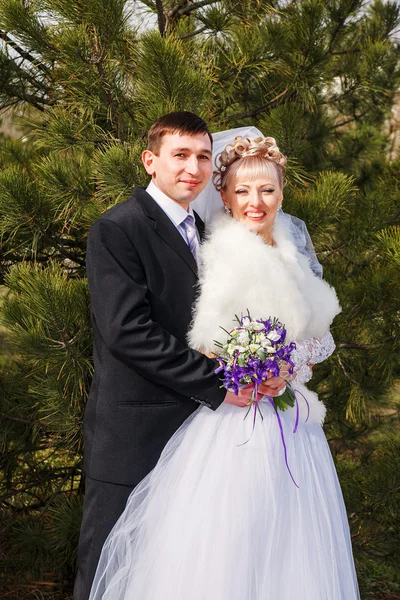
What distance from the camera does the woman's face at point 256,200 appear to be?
2.28 m

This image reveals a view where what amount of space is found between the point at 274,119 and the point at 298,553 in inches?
75.6

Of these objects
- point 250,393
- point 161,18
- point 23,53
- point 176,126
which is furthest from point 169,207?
point 23,53

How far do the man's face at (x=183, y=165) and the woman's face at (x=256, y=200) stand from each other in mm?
167

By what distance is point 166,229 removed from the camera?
215 centimetres

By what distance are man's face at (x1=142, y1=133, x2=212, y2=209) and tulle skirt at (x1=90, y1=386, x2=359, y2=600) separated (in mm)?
701

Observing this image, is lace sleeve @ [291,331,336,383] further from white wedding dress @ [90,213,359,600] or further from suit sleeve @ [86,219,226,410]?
suit sleeve @ [86,219,226,410]

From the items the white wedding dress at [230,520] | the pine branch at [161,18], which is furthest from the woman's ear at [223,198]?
the pine branch at [161,18]

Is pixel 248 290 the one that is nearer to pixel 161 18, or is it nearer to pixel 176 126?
pixel 176 126

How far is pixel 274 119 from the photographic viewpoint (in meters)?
3.10

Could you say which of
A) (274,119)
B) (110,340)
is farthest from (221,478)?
(274,119)

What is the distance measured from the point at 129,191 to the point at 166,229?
1.67 feet

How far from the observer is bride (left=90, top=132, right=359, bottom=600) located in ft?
6.40

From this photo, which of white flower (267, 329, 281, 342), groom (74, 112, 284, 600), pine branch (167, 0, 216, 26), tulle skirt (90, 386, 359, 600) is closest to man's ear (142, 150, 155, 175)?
groom (74, 112, 284, 600)

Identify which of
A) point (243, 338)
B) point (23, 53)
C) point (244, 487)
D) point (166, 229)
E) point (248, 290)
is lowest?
point (244, 487)
